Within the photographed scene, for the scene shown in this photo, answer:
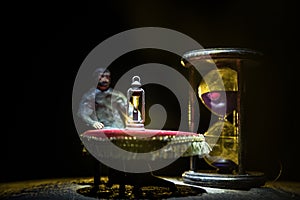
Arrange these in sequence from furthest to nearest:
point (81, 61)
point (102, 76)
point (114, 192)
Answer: point (81, 61)
point (102, 76)
point (114, 192)

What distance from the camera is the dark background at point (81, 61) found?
5.88 metres

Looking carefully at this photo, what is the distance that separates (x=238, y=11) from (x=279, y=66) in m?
0.97

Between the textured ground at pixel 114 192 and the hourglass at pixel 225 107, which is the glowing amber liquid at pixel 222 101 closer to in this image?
the hourglass at pixel 225 107

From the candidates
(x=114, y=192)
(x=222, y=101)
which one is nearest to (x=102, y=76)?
(x=114, y=192)

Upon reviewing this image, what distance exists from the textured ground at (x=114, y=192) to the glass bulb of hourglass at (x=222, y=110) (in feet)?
1.68

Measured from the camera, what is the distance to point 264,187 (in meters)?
5.04

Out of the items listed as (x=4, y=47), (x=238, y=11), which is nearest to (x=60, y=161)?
(x=4, y=47)

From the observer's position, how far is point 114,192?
449 cm

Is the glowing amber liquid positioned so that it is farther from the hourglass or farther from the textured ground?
the textured ground

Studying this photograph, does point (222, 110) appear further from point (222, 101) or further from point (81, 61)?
point (81, 61)

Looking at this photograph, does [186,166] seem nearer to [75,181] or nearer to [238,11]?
[75,181]

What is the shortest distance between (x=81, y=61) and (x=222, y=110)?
7.09 feet

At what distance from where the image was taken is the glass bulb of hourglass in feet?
16.8

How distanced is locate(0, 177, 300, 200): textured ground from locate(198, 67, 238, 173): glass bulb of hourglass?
51 centimetres
